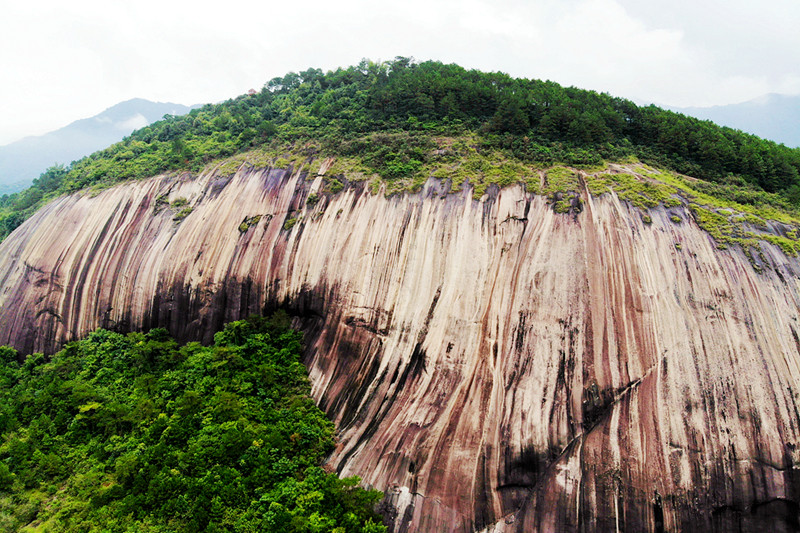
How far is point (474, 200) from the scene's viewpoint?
20.6 meters

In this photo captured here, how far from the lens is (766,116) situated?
609 ft

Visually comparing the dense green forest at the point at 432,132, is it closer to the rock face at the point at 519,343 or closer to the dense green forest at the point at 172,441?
the rock face at the point at 519,343

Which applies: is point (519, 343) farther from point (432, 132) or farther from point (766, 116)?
point (766, 116)

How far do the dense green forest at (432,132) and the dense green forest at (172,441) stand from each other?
14.6 m

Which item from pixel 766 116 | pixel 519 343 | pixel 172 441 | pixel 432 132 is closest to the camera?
pixel 519 343

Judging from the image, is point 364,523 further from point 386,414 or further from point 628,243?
point 628,243

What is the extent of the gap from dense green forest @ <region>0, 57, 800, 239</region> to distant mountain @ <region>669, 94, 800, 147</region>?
614ft

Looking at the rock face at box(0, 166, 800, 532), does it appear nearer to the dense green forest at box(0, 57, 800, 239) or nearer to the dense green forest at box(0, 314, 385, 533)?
the dense green forest at box(0, 314, 385, 533)

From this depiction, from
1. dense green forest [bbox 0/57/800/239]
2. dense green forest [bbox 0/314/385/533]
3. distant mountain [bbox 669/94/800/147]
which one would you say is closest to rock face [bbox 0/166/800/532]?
dense green forest [bbox 0/314/385/533]

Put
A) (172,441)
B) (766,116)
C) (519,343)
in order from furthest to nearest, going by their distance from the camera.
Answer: (766,116) < (172,441) < (519,343)

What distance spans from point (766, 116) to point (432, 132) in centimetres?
25268

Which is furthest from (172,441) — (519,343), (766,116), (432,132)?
(766,116)

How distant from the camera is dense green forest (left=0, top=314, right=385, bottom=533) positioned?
13398 millimetres

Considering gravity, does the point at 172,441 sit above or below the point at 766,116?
below
